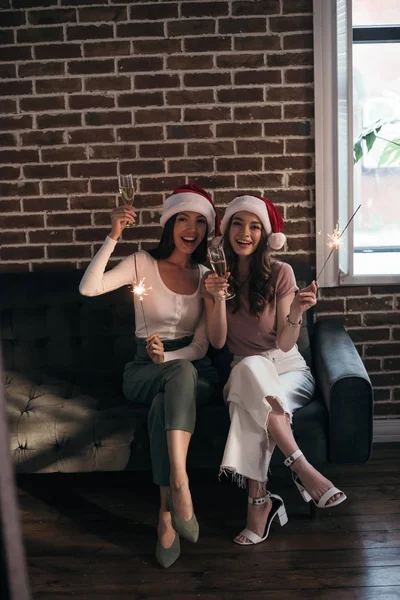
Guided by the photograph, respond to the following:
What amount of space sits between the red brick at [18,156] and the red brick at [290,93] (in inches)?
42.7

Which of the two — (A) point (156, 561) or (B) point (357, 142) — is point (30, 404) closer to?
(A) point (156, 561)

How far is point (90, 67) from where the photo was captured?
115 inches

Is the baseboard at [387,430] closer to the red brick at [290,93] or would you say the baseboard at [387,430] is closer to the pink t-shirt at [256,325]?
the pink t-shirt at [256,325]

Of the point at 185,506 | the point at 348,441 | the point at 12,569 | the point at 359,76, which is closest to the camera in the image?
the point at 12,569

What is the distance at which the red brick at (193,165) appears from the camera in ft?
9.75

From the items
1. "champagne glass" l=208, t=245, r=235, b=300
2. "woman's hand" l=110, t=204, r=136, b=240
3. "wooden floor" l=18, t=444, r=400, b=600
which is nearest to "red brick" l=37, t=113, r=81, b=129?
"woman's hand" l=110, t=204, r=136, b=240

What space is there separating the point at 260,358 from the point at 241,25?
1498 mm

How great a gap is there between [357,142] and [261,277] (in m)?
1.03

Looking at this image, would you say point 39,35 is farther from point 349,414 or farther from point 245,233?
point 349,414

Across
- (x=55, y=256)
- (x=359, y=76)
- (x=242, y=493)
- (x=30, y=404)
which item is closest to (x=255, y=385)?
(x=242, y=493)

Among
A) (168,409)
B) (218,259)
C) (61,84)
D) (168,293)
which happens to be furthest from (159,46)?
(168,409)

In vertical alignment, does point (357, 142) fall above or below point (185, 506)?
above

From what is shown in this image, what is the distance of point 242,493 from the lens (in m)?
2.63

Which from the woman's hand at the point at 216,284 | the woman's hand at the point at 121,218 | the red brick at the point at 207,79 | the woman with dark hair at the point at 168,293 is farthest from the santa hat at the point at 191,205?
the red brick at the point at 207,79
